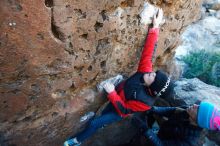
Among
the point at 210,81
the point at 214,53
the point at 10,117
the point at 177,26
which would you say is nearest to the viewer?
the point at 10,117

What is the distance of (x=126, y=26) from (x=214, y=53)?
4359 mm

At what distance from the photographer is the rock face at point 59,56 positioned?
2512 millimetres

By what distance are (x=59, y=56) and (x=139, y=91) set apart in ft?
3.30

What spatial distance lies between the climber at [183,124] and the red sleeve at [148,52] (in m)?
0.57

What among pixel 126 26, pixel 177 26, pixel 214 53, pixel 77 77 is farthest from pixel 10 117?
pixel 214 53

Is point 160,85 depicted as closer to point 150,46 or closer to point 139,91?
point 139,91

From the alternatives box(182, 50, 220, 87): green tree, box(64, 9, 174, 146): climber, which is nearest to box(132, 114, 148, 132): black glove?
box(64, 9, 174, 146): climber

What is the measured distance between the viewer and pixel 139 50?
12.3 feet

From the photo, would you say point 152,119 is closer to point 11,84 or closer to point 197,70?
point 11,84

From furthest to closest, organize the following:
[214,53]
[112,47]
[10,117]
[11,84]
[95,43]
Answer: [214,53], [112,47], [95,43], [10,117], [11,84]

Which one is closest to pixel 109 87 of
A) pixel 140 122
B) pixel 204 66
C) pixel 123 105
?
pixel 123 105

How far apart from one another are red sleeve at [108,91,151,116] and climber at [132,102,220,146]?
342mm

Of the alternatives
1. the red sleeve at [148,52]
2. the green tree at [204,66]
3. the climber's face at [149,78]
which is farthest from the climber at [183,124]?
the green tree at [204,66]

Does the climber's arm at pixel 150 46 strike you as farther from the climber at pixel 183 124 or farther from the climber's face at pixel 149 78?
the climber at pixel 183 124
